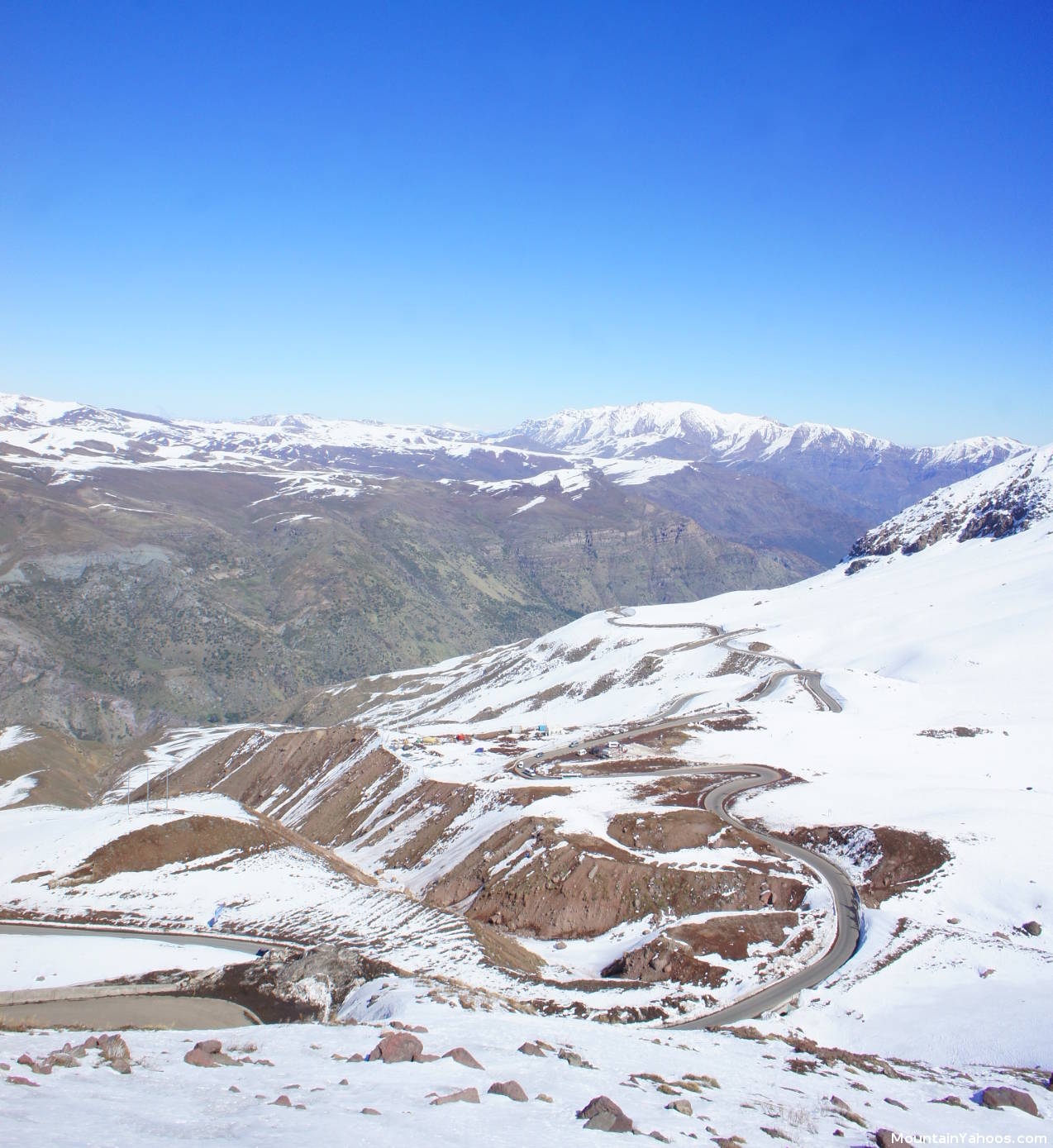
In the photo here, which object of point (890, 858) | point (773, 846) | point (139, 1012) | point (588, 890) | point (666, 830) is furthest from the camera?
point (666, 830)

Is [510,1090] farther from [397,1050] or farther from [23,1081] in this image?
[23,1081]

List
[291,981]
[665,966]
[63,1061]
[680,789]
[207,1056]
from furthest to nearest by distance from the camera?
[680,789] → [665,966] → [291,981] → [207,1056] → [63,1061]

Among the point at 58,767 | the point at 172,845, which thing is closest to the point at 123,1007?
the point at 172,845

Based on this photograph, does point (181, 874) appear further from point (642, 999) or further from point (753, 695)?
point (753, 695)

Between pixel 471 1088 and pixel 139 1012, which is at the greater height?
pixel 471 1088

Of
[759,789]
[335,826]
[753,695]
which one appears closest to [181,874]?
[335,826]
